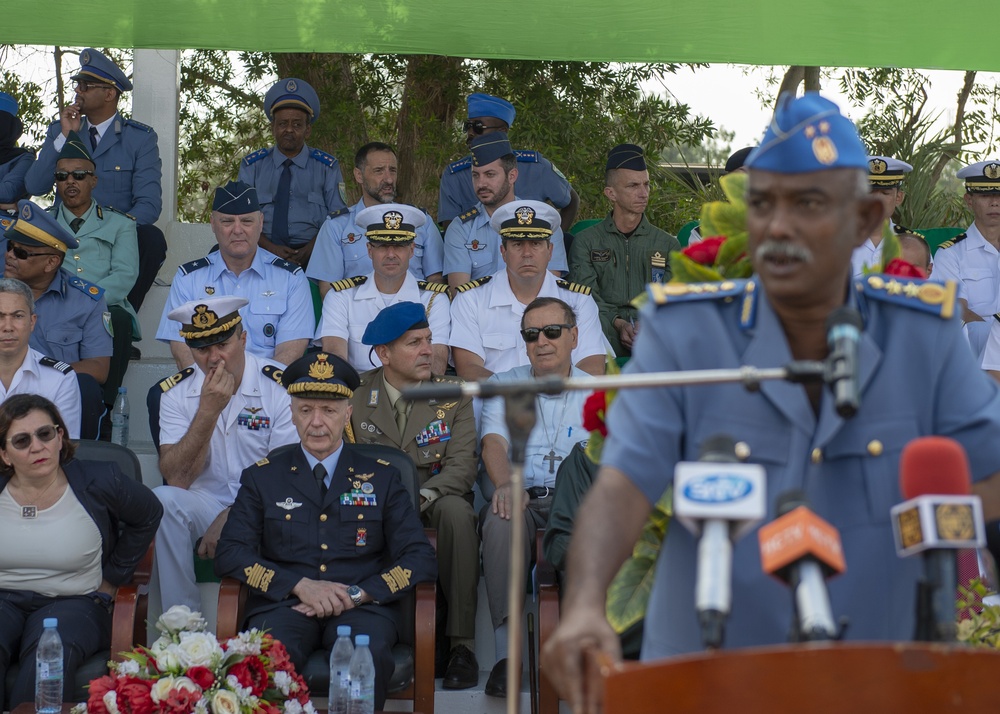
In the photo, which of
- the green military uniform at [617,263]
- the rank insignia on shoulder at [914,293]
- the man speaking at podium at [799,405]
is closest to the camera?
the man speaking at podium at [799,405]

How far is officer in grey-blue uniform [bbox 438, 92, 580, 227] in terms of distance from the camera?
8273mm

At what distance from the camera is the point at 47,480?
5.23 m

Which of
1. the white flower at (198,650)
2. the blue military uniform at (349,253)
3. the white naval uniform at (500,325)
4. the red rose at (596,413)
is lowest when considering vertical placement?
the white flower at (198,650)

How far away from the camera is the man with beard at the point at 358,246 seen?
25.9ft

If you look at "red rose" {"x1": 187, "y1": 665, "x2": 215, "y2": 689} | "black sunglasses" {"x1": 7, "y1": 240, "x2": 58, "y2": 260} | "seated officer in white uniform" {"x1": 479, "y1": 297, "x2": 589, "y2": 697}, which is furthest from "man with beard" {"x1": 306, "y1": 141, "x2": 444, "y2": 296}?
"red rose" {"x1": 187, "y1": 665, "x2": 215, "y2": 689}

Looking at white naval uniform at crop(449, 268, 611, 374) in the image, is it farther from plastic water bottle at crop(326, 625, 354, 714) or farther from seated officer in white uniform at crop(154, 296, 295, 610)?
plastic water bottle at crop(326, 625, 354, 714)

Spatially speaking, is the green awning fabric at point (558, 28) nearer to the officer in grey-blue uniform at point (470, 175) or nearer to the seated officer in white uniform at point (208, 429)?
the seated officer in white uniform at point (208, 429)

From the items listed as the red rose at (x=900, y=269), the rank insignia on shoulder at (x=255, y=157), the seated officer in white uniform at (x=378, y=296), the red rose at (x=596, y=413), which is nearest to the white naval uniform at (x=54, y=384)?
the seated officer in white uniform at (x=378, y=296)

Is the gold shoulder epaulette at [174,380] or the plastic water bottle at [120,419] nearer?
the gold shoulder epaulette at [174,380]

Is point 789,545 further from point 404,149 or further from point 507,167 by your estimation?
point 404,149

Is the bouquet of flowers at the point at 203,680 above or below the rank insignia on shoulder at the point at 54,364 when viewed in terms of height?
below

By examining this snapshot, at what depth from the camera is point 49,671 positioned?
473 cm

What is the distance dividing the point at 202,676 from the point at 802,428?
2.89 m

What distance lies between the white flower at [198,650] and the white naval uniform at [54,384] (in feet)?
6.58
